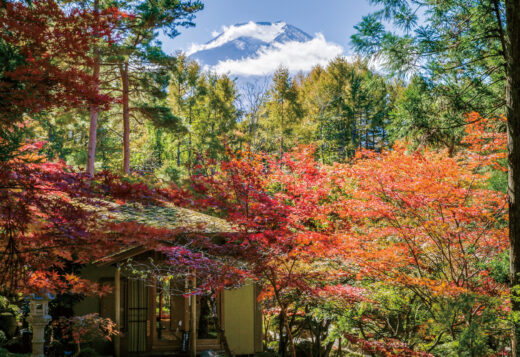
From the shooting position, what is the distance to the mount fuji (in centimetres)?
10412

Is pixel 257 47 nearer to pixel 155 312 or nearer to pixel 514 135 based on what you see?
pixel 155 312

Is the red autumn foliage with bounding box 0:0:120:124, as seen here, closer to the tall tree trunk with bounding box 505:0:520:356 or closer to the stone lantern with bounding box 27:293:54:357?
the stone lantern with bounding box 27:293:54:357

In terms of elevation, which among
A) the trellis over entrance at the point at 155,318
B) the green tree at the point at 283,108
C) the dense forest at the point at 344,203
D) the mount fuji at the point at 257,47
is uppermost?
the mount fuji at the point at 257,47

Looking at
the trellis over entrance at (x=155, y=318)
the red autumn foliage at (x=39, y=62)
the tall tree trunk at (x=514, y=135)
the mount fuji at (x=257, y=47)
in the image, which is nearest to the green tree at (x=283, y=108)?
the trellis over entrance at (x=155, y=318)

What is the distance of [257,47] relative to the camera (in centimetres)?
10894

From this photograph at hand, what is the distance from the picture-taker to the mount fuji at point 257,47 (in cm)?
10412

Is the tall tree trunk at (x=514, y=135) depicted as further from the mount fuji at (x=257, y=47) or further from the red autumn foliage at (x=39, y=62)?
the mount fuji at (x=257, y=47)

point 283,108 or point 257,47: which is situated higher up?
point 257,47

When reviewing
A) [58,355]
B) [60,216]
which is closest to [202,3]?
[60,216]

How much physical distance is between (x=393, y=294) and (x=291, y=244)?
1846 millimetres

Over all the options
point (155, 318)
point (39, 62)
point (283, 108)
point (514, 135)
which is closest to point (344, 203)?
point (514, 135)

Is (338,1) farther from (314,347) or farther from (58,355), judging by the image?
(58,355)

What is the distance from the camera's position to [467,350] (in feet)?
15.7

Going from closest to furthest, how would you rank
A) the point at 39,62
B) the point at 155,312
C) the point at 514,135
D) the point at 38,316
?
the point at 39,62, the point at 514,135, the point at 38,316, the point at 155,312
